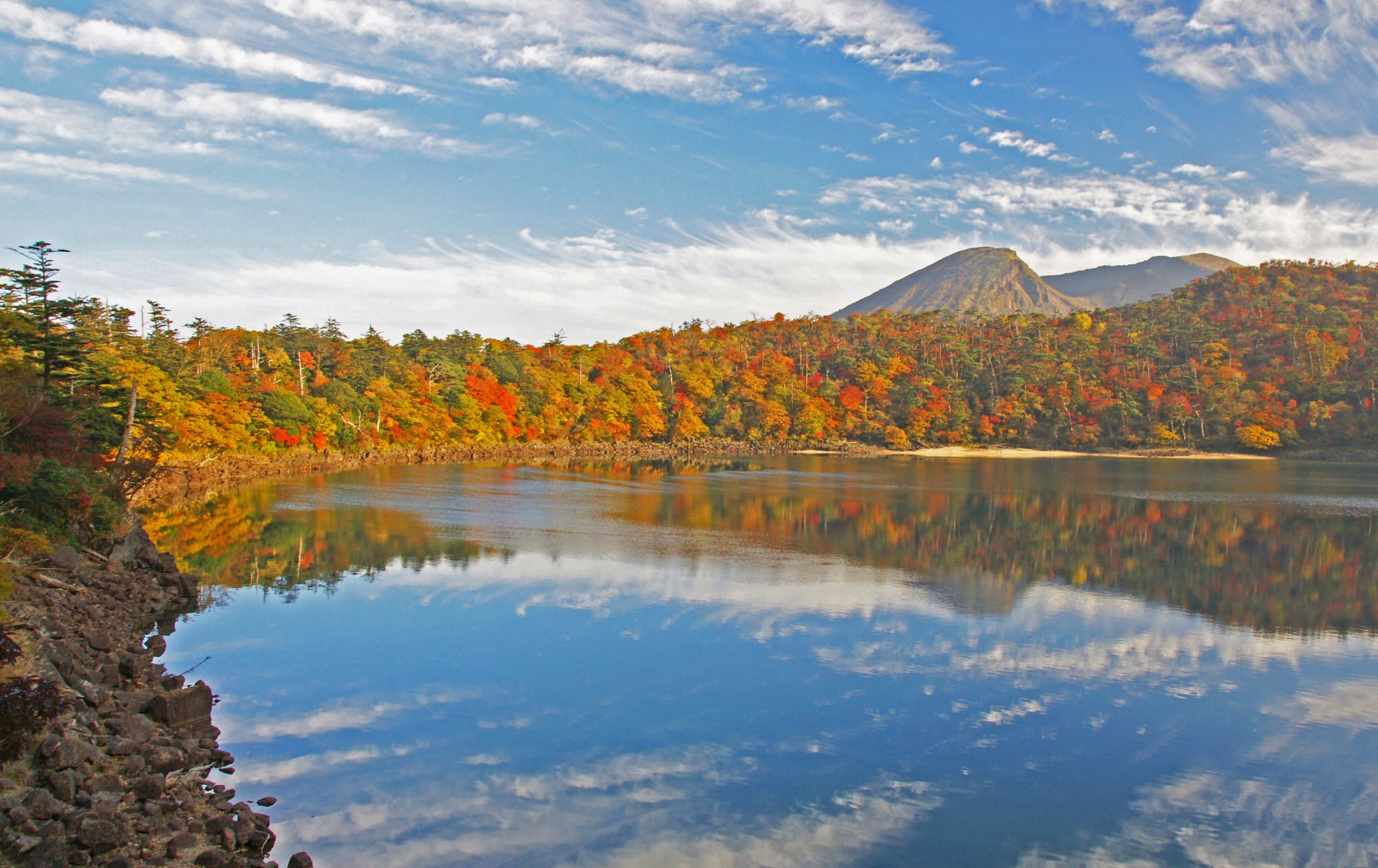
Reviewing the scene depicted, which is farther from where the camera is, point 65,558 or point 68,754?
point 65,558

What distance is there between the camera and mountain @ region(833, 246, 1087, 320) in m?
159

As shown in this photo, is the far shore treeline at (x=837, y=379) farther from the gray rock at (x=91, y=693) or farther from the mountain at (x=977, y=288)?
the mountain at (x=977, y=288)

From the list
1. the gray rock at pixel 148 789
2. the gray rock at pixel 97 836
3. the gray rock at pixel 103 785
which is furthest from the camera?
the gray rock at pixel 148 789

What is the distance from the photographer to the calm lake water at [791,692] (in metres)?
6.75

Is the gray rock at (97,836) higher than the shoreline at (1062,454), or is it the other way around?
the shoreline at (1062,454)

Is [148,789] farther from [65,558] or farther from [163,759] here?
[65,558]

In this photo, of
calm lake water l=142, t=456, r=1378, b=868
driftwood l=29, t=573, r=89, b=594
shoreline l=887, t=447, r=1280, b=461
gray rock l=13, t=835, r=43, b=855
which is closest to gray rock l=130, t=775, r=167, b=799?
calm lake water l=142, t=456, r=1378, b=868

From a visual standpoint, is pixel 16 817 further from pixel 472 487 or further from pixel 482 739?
pixel 472 487

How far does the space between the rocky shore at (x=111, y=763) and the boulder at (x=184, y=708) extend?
10 millimetres

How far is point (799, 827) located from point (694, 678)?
11.9 feet

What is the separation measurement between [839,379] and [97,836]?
72374 millimetres

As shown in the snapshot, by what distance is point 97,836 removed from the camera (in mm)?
5066

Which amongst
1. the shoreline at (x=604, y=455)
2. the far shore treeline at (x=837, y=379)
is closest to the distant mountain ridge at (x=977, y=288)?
the far shore treeline at (x=837, y=379)

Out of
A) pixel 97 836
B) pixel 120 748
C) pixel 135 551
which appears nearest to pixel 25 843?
pixel 97 836
